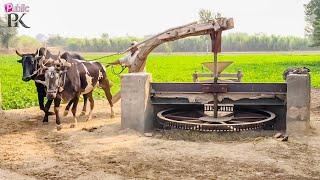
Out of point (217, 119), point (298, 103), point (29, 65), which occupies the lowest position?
point (217, 119)

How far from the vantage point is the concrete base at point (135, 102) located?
10.4 m

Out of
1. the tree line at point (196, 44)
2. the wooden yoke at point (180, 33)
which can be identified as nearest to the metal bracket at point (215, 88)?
the wooden yoke at point (180, 33)

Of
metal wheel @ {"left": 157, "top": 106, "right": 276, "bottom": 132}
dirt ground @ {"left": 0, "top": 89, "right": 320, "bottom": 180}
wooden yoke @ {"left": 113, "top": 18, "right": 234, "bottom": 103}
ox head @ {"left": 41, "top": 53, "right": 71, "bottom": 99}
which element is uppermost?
wooden yoke @ {"left": 113, "top": 18, "right": 234, "bottom": 103}

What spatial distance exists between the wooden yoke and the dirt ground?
7.52ft

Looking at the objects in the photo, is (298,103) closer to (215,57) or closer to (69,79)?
(215,57)

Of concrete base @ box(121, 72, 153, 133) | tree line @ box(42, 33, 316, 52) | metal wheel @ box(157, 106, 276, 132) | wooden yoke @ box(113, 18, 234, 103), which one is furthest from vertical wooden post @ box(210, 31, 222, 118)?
tree line @ box(42, 33, 316, 52)

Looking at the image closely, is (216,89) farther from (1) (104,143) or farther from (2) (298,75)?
(1) (104,143)

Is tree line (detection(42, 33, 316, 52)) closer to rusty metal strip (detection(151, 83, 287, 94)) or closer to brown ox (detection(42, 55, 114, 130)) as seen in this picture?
brown ox (detection(42, 55, 114, 130))

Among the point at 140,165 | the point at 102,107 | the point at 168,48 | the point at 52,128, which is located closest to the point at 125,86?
the point at 52,128

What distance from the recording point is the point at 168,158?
8.02 metres

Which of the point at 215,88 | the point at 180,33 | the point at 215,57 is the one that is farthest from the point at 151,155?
the point at 180,33

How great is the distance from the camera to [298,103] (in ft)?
32.5

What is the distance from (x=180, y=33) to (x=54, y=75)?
342 cm

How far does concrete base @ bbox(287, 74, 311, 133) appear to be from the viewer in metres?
9.88
